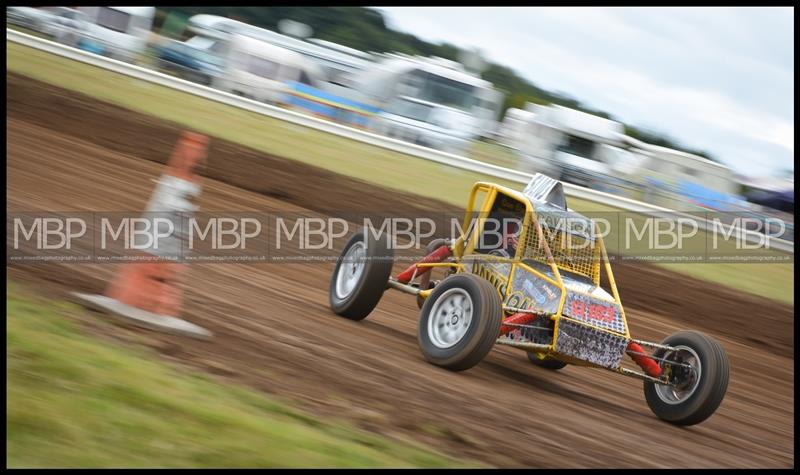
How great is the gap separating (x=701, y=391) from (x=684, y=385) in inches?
12.5

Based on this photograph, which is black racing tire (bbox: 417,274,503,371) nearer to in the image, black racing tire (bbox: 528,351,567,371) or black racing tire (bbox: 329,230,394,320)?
black racing tire (bbox: 329,230,394,320)

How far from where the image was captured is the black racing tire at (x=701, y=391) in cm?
639

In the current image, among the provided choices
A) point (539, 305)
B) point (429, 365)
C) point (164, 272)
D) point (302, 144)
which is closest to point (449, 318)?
point (429, 365)

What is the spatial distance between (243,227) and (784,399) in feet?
21.9

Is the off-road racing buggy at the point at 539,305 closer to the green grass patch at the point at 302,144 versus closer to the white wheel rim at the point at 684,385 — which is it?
the white wheel rim at the point at 684,385

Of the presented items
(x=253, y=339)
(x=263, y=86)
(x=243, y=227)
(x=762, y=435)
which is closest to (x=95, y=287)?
(x=253, y=339)

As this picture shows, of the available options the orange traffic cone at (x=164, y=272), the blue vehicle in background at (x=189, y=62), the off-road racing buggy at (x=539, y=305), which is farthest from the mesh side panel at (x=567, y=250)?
the blue vehicle in background at (x=189, y=62)

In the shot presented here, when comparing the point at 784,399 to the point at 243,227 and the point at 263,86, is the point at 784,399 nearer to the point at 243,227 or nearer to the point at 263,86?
the point at 243,227

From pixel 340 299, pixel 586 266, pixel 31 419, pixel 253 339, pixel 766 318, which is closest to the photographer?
pixel 31 419

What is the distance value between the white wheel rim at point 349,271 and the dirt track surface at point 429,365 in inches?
12.0

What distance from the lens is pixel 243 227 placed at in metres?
12.4

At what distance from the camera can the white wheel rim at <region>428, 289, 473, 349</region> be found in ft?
21.8

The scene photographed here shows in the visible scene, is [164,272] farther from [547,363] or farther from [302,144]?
[302,144]

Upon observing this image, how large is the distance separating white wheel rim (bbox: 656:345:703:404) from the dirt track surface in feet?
0.73
